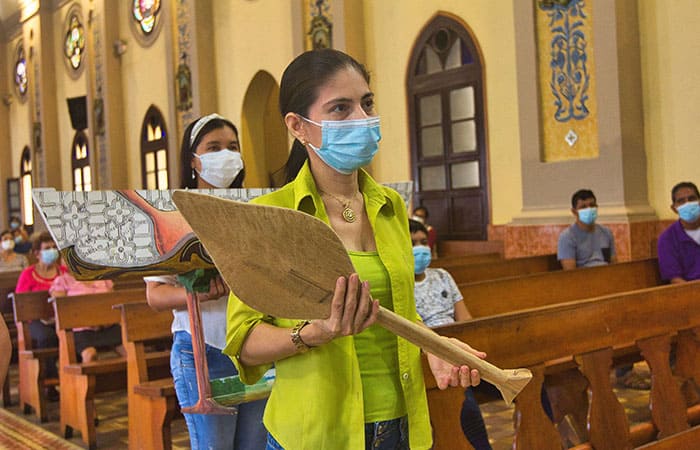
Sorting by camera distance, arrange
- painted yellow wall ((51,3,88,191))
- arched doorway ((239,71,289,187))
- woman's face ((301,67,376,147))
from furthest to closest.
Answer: painted yellow wall ((51,3,88,191)) → arched doorway ((239,71,289,187)) → woman's face ((301,67,376,147))

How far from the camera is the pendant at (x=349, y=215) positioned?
1728mm

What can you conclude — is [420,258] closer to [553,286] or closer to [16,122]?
[553,286]

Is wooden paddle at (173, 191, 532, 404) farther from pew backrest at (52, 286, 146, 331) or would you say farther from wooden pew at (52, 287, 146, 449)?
pew backrest at (52, 286, 146, 331)

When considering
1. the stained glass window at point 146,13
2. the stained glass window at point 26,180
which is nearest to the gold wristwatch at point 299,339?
the stained glass window at point 146,13

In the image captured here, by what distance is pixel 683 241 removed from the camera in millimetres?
5742

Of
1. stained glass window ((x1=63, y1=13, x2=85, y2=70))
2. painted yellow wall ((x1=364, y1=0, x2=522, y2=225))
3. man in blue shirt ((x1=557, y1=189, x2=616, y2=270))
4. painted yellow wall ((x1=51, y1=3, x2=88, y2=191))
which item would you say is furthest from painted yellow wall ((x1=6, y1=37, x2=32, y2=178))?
man in blue shirt ((x1=557, y1=189, x2=616, y2=270))

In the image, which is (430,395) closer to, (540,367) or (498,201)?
(540,367)

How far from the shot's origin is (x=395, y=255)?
1.68 meters

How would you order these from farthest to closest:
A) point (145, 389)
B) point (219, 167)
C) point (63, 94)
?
1. point (63, 94)
2. point (145, 389)
3. point (219, 167)

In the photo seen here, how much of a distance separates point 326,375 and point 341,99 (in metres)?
0.56

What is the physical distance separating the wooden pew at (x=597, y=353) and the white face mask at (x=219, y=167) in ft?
2.79

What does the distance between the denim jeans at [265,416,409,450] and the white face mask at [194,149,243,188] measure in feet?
3.80

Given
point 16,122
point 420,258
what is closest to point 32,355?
point 420,258

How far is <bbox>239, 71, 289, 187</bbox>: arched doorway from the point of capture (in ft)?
42.4
